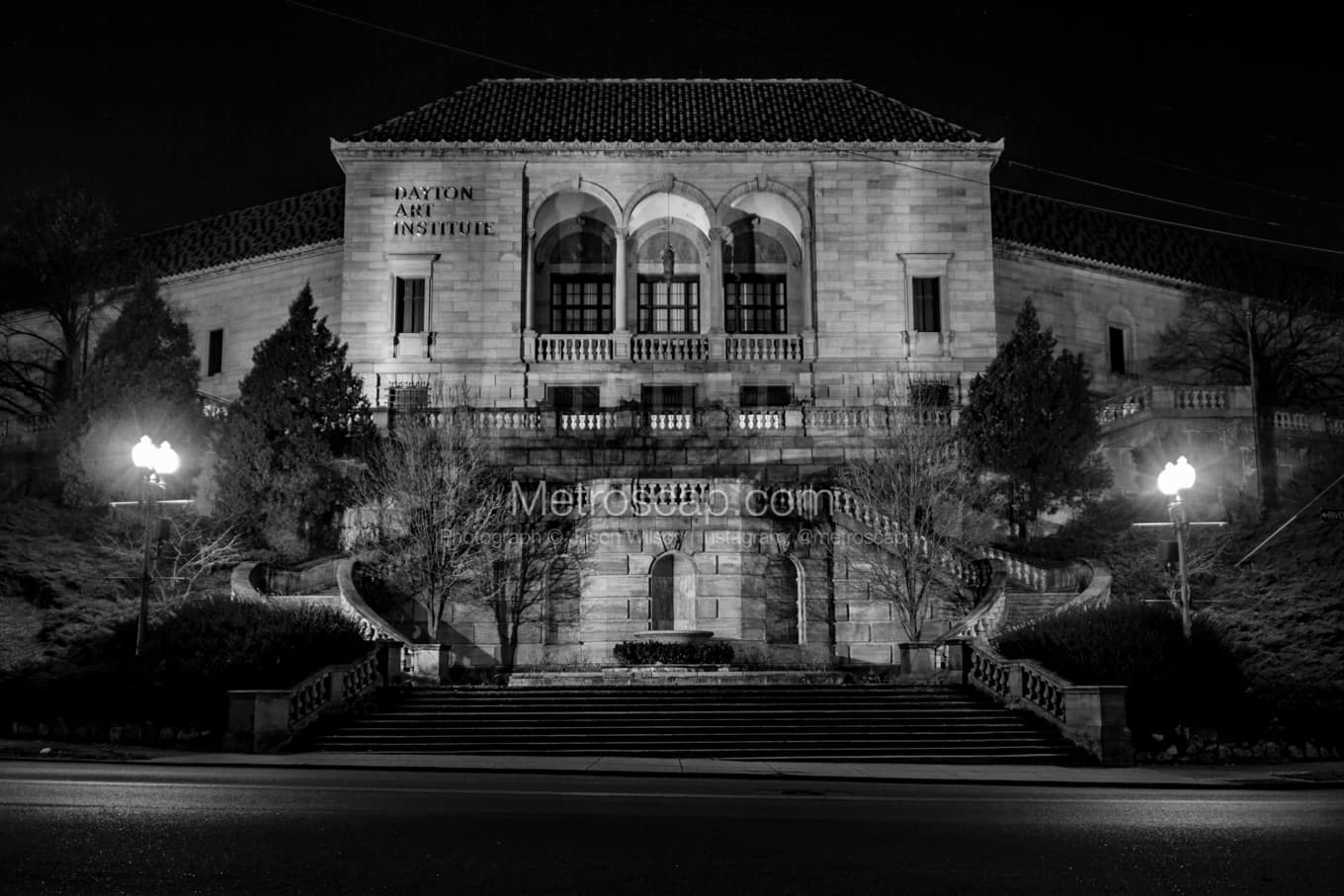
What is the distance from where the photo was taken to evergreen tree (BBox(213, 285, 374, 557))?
3772 cm

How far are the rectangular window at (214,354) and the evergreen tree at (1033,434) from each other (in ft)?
112

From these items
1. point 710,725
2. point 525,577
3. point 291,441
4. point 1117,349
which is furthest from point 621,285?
point 710,725

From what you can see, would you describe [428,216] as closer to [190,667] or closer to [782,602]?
[782,602]

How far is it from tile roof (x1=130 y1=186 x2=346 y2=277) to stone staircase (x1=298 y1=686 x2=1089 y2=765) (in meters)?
35.6

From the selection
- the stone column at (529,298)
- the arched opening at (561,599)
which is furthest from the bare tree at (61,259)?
the arched opening at (561,599)

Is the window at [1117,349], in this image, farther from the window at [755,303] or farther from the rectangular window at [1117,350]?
the window at [755,303]

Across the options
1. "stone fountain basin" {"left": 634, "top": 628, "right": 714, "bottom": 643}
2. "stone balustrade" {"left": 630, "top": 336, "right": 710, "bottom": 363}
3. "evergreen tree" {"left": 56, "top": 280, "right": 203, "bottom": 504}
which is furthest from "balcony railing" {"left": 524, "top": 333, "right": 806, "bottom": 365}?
"stone fountain basin" {"left": 634, "top": 628, "right": 714, "bottom": 643}

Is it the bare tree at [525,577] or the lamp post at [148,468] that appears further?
the bare tree at [525,577]

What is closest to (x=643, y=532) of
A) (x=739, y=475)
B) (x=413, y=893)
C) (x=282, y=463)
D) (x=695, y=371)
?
(x=739, y=475)

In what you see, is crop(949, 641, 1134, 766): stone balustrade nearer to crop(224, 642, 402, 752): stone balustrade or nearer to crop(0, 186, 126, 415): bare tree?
crop(224, 642, 402, 752): stone balustrade

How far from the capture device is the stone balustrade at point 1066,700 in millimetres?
23422

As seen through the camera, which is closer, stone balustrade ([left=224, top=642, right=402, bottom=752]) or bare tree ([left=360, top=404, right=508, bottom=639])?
stone balustrade ([left=224, top=642, right=402, bottom=752])

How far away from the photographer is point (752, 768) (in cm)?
2150

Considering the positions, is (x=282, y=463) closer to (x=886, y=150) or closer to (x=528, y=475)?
(x=528, y=475)
